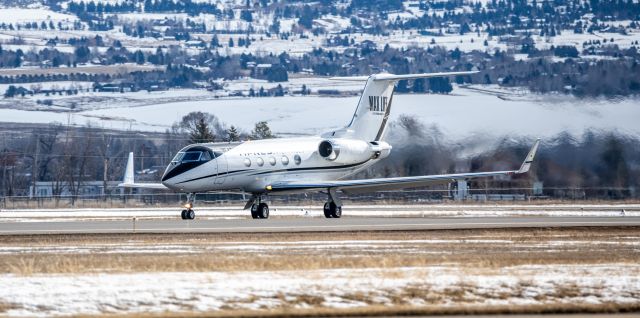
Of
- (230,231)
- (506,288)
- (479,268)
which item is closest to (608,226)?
(230,231)

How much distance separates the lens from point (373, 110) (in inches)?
2324

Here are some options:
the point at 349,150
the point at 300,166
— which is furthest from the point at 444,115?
the point at 300,166

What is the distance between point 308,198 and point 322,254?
5330 centimetres

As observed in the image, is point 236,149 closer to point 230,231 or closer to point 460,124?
point 230,231

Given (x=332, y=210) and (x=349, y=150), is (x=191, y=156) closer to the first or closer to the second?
(x=332, y=210)

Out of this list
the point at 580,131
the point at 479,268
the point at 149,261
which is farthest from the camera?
the point at 580,131

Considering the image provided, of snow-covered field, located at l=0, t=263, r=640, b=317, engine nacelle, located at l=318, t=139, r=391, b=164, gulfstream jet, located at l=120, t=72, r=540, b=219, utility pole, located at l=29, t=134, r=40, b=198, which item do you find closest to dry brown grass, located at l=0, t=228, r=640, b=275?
snow-covered field, located at l=0, t=263, r=640, b=317

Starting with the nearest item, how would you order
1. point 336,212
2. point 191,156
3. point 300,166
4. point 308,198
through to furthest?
point 191,156
point 336,212
point 300,166
point 308,198

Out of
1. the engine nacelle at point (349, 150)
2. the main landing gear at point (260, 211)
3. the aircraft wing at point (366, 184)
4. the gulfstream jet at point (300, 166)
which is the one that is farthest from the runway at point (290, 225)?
the engine nacelle at point (349, 150)

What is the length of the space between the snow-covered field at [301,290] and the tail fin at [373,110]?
33.0 metres

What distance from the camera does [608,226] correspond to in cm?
4147

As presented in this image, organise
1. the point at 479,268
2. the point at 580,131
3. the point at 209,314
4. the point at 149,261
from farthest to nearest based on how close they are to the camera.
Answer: the point at 580,131, the point at 149,261, the point at 479,268, the point at 209,314

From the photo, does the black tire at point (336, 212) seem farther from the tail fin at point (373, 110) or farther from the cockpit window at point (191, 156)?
the cockpit window at point (191, 156)

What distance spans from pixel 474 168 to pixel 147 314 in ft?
169
